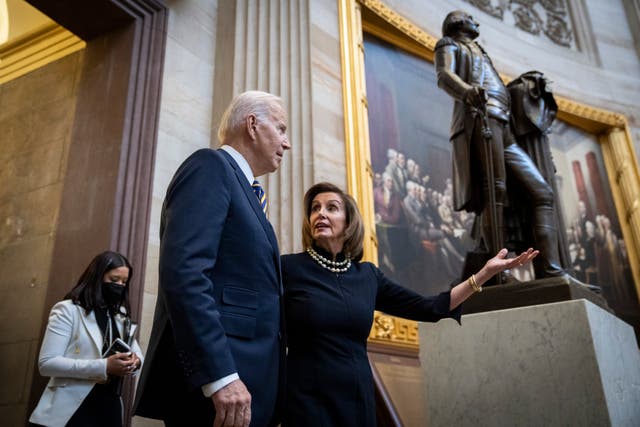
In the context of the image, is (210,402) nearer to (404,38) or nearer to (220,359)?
(220,359)

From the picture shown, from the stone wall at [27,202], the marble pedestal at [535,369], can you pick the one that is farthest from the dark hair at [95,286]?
the marble pedestal at [535,369]

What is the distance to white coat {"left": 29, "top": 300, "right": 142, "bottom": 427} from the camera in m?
2.35

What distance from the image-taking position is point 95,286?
2686 millimetres

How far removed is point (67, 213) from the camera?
12.7 feet

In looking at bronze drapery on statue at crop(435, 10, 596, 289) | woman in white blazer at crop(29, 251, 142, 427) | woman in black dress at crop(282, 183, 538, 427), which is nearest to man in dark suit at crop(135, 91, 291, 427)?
woman in black dress at crop(282, 183, 538, 427)

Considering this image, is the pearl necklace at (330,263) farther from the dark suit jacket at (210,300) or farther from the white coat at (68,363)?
the white coat at (68,363)

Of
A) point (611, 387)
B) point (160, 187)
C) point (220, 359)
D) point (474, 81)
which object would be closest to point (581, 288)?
point (611, 387)

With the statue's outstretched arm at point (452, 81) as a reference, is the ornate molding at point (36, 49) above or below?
above

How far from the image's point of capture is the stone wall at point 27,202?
11.9 ft

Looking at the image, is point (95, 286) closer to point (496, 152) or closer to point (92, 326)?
point (92, 326)

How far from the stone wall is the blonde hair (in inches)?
100

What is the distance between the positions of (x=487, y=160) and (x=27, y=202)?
10.9 ft

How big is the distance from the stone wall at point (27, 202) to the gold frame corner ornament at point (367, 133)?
2.39 meters

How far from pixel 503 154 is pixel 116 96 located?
8.88ft
